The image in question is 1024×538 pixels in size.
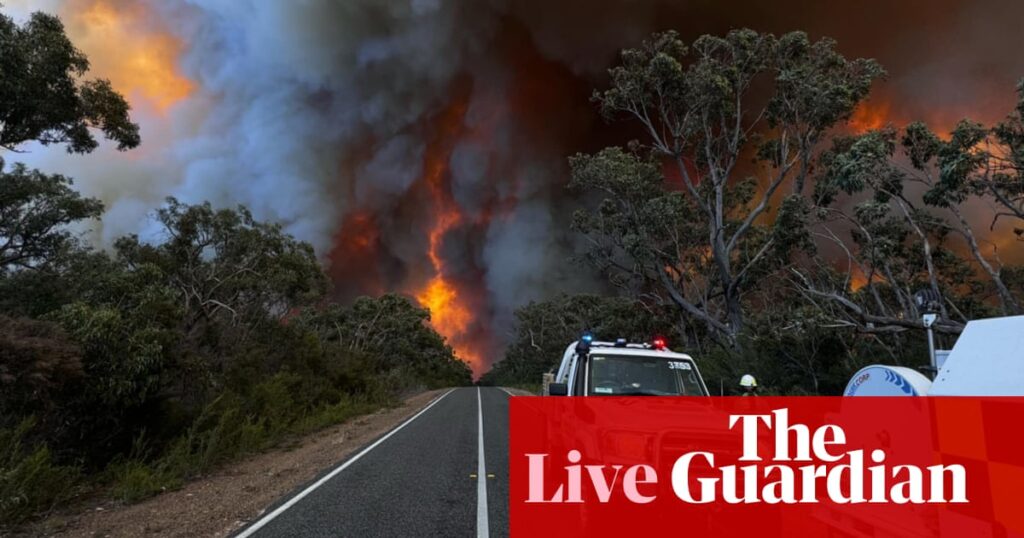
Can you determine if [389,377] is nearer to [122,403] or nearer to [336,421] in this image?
[336,421]

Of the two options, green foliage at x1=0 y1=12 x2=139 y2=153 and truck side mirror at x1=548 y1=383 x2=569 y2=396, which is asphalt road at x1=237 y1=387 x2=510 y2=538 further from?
green foliage at x1=0 y1=12 x2=139 y2=153

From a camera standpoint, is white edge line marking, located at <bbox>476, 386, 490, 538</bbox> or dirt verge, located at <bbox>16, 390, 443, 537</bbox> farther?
dirt verge, located at <bbox>16, 390, 443, 537</bbox>

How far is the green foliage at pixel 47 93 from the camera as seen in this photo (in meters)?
14.1

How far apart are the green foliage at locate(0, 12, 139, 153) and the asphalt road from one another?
12279mm

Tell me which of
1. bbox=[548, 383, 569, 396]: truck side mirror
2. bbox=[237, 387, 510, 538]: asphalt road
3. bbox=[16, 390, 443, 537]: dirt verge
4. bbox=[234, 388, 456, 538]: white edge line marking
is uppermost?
bbox=[548, 383, 569, 396]: truck side mirror

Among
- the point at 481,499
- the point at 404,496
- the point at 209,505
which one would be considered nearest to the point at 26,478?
the point at 209,505

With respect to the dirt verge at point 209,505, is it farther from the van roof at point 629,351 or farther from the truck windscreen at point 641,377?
the van roof at point 629,351

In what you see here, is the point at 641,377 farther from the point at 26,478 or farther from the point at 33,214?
the point at 33,214

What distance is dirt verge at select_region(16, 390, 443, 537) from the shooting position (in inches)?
289

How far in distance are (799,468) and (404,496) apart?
20.2ft

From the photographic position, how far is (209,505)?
8.56m

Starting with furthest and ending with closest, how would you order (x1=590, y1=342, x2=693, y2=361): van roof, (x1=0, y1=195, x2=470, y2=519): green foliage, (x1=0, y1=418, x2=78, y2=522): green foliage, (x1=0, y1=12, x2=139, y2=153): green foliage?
(x1=0, y1=12, x2=139, y2=153): green foliage
(x1=0, y1=195, x2=470, y2=519): green foliage
(x1=0, y1=418, x2=78, y2=522): green foliage
(x1=590, y1=342, x2=693, y2=361): van roof

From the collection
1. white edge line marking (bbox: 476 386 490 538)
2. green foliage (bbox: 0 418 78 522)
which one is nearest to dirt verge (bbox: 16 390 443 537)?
green foliage (bbox: 0 418 78 522)

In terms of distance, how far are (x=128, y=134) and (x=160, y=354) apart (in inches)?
387
